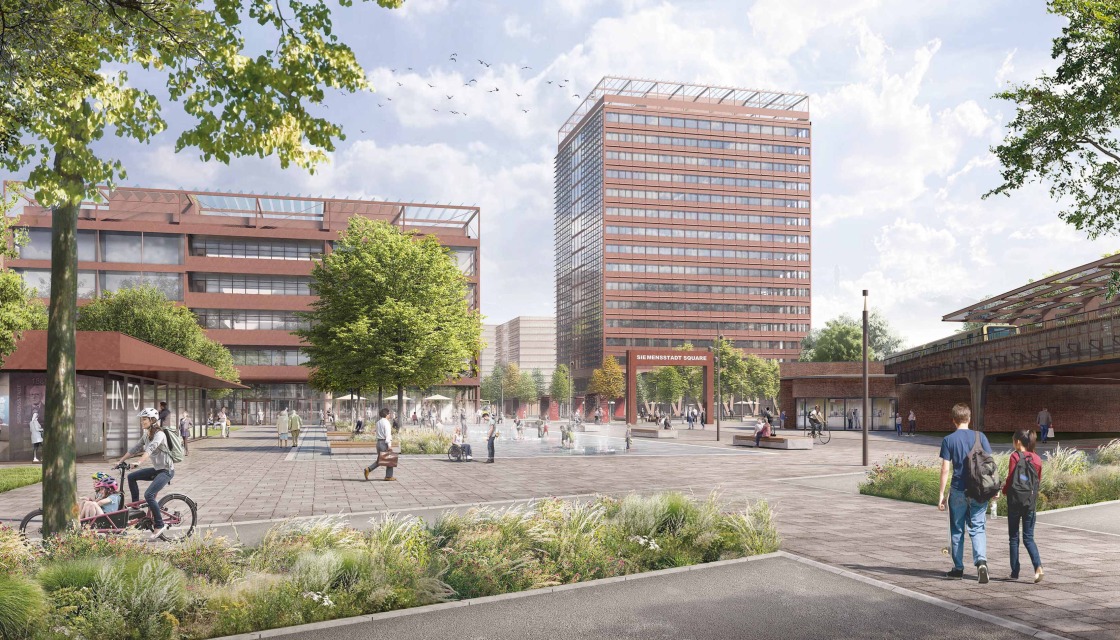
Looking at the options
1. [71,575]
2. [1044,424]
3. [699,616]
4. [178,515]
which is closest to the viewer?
[71,575]

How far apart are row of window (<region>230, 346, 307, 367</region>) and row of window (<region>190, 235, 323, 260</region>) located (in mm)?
8843

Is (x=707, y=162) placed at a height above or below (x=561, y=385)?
above

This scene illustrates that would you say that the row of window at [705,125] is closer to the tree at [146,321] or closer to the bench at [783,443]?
the tree at [146,321]

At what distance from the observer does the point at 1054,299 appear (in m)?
44.8

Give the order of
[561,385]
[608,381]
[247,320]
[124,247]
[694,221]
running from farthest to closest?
[561,385], [694,221], [608,381], [247,320], [124,247]

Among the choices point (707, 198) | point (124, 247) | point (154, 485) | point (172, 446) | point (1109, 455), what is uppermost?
point (707, 198)

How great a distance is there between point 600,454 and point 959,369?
1092 inches

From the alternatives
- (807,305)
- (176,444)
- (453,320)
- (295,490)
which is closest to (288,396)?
(453,320)

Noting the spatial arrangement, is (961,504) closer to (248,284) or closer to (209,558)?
(209,558)

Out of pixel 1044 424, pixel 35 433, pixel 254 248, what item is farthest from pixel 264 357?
pixel 1044 424

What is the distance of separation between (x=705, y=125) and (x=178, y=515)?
12616 cm

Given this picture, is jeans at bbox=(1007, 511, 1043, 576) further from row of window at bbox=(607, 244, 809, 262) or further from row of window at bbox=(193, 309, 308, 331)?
row of window at bbox=(607, 244, 809, 262)

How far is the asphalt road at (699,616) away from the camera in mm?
6660

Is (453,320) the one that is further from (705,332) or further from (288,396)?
(705,332)
